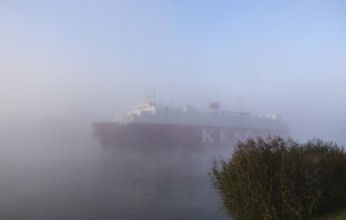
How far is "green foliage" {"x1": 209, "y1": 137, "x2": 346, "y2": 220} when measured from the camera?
667cm

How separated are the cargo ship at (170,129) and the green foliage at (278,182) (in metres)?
47.8

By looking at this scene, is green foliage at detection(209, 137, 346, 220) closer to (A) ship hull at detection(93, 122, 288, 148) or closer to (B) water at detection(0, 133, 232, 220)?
(B) water at detection(0, 133, 232, 220)

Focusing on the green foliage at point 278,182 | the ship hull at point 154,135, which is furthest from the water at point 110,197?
the ship hull at point 154,135

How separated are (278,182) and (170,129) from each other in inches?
2055

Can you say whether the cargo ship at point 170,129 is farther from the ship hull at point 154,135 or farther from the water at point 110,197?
the water at point 110,197

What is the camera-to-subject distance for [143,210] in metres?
16.8

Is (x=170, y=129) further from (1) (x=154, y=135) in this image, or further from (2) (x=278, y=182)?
(2) (x=278, y=182)

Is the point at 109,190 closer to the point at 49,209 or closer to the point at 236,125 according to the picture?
the point at 49,209

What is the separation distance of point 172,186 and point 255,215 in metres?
17.9

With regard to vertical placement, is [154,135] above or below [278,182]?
below

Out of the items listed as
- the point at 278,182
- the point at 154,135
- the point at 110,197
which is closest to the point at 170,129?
the point at 154,135

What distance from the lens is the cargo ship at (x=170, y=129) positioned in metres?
56.8

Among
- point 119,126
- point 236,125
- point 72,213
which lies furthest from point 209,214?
point 236,125

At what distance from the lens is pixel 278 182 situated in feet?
22.5
